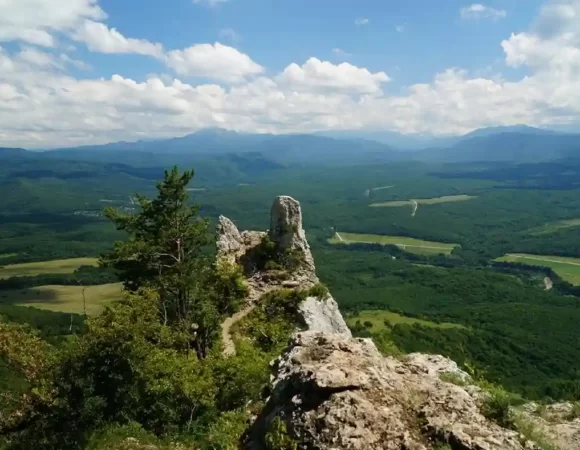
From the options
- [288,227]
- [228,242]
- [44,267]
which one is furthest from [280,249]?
[44,267]

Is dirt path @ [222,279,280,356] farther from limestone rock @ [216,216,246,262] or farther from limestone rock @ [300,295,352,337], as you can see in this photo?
limestone rock @ [300,295,352,337]

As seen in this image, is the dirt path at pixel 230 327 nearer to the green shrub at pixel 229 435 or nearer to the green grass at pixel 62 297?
the green shrub at pixel 229 435

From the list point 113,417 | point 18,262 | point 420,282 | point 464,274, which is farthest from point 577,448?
point 18,262

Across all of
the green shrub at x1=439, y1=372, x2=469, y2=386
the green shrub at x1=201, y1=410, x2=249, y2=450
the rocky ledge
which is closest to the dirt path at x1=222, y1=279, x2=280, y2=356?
the green shrub at x1=201, y1=410, x2=249, y2=450

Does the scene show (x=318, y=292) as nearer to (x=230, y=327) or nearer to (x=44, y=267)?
(x=230, y=327)

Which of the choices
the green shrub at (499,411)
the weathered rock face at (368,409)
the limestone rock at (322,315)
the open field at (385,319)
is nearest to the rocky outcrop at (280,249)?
the limestone rock at (322,315)

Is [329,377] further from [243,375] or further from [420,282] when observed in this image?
[420,282]
